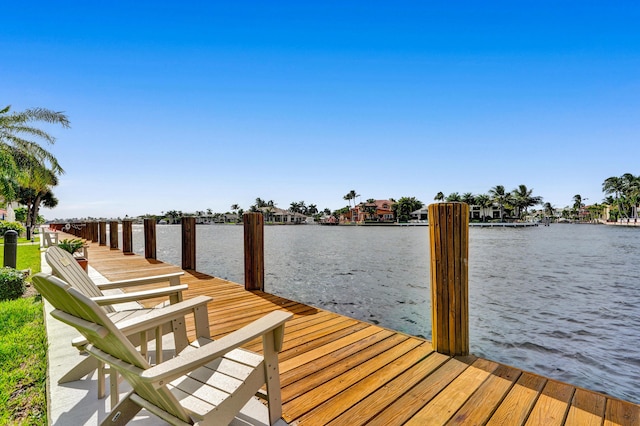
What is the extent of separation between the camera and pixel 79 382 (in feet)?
8.27

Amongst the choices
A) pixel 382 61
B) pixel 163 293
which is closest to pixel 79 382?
pixel 163 293

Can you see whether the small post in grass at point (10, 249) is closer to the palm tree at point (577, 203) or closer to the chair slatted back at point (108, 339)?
the chair slatted back at point (108, 339)

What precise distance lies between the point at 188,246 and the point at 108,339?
7.02 m

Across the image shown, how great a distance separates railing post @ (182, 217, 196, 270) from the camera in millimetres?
8164

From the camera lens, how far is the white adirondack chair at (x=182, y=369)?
4.63 feet

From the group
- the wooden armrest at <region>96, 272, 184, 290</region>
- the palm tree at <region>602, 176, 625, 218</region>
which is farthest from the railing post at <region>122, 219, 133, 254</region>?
the palm tree at <region>602, 176, 625, 218</region>

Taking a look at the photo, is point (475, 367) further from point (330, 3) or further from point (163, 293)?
point (330, 3)

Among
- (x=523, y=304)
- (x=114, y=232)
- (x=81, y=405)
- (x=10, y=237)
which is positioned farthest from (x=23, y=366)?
(x=114, y=232)

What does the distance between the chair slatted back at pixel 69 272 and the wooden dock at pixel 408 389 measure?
52.2 inches

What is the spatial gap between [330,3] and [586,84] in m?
23.5

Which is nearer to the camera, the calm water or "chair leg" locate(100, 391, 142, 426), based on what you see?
"chair leg" locate(100, 391, 142, 426)

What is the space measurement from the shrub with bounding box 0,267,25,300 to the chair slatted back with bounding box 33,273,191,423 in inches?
233

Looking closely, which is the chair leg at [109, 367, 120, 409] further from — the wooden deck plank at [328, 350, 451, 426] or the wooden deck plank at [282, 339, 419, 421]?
the wooden deck plank at [328, 350, 451, 426]

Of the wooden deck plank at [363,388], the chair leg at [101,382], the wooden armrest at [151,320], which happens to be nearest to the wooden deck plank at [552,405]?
the wooden deck plank at [363,388]
